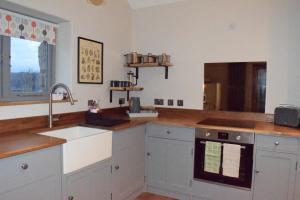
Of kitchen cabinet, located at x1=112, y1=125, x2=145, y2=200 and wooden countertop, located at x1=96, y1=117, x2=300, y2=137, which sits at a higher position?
wooden countertop, located at x1=96, y1=117, x2=300, y2=137

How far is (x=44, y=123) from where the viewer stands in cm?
229

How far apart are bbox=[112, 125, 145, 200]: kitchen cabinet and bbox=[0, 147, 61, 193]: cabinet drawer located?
0.70 m

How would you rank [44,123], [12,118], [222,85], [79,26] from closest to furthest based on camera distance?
[12,118], [44,123], [79,26], [222,85]

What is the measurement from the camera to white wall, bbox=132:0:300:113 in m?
2.68

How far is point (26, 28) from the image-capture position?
2.21 metres

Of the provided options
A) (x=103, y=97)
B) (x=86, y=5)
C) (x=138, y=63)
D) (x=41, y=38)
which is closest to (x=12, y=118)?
(x=41, y=38)

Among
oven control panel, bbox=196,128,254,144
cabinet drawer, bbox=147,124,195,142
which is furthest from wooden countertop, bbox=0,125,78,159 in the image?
oven control panel, bbox=196,128,254,144

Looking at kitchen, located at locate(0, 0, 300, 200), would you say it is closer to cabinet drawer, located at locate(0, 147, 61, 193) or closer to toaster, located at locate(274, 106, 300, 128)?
cabinet drawer, located at locate(0, 147, 61, 193)

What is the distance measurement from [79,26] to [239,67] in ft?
6.28

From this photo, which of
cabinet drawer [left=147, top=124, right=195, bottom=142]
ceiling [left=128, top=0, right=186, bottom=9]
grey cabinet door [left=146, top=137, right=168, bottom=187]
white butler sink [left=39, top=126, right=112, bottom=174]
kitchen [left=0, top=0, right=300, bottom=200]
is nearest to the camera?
white butler sink [left=39, top=126, right=112, bottom=174]

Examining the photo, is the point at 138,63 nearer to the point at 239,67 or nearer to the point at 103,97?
the point at 103,97

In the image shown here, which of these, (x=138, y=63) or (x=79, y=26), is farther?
(x=138, y=63)

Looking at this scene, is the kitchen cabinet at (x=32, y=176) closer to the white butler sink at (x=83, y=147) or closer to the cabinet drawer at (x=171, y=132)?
the white butler sink at (x=83, y=147)

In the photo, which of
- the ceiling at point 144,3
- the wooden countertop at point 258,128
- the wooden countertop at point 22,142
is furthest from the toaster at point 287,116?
the wooden countertop at point 22,142
